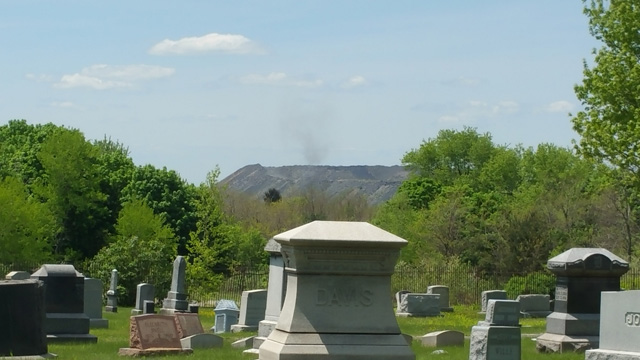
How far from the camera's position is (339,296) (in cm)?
1131

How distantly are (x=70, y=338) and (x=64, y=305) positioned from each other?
2.60 ft

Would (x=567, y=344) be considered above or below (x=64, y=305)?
below

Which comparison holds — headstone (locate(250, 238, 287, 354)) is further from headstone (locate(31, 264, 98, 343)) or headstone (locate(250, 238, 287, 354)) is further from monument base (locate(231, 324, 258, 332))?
monument base (locate(231, 324, 258, 332))

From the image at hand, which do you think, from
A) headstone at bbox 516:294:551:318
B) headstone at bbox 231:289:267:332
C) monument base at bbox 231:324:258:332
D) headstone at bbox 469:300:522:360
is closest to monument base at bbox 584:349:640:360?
headstone at bbox 469:300:522:360

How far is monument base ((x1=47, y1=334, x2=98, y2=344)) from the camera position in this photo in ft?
70.8

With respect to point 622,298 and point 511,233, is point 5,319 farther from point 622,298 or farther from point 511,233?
point 511,233

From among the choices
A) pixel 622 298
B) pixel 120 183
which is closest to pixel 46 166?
pixel 120 183

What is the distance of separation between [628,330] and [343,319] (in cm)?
399

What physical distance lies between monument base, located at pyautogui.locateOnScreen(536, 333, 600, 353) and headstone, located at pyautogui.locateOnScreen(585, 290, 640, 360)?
7.24 metres

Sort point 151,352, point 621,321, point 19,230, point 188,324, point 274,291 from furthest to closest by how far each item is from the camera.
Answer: point 19,230 < point 188,324 < point 274,291 < point 151,352 < point 621,321

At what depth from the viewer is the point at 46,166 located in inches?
2293

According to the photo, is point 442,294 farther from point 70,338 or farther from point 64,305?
point 70,338

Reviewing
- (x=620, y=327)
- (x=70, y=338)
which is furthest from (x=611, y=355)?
(x=70, y=338)

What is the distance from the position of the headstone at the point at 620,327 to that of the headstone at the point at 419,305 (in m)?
19.0
